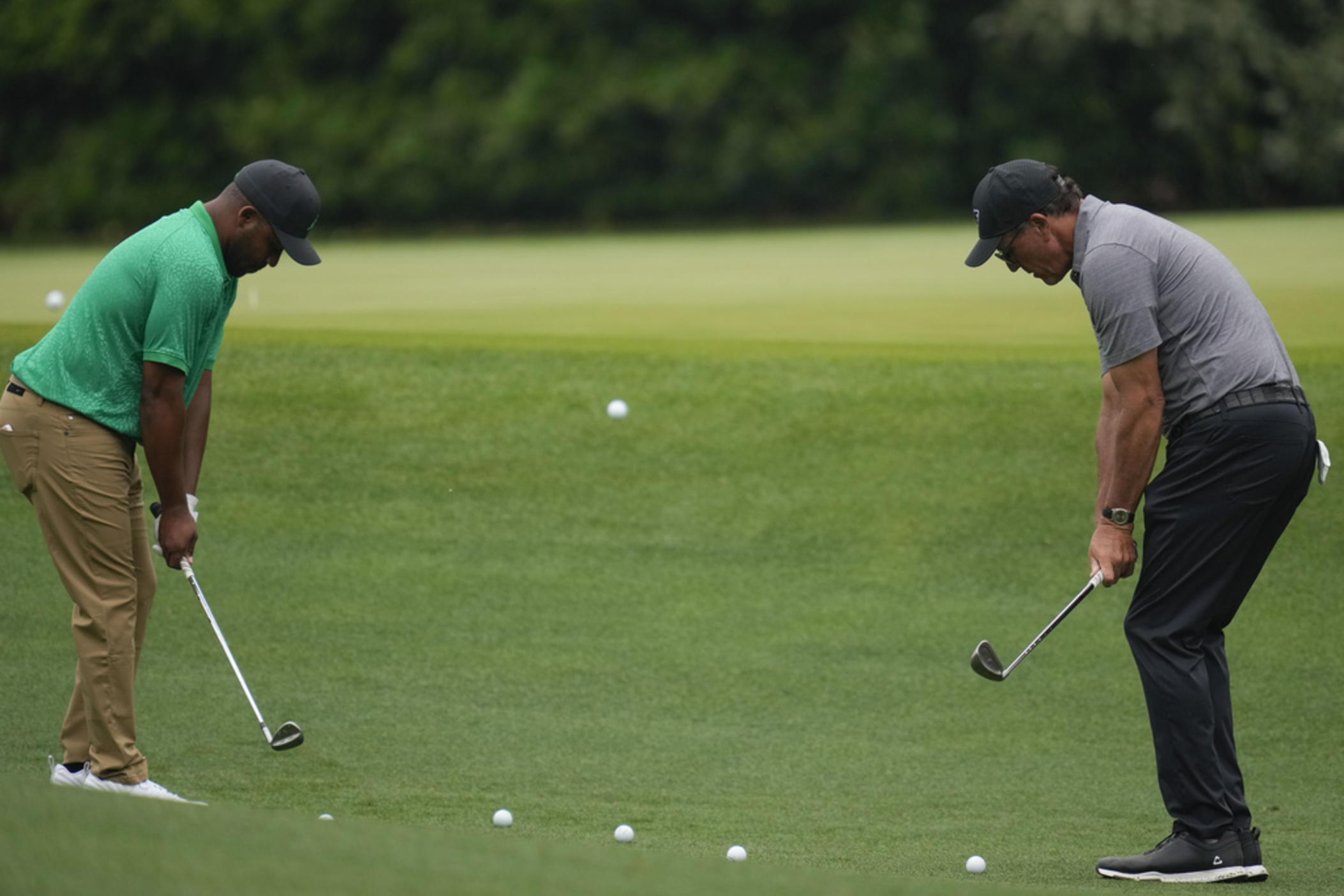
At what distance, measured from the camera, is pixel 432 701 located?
5.29 metres

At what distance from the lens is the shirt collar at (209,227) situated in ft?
12.5

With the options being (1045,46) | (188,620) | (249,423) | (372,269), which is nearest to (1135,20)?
(1045,46)

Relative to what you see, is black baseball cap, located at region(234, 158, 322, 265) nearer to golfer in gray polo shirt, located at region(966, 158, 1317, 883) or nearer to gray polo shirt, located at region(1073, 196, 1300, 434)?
golfer in gray polo shirt, located at region(966, 158, 1317, 883)

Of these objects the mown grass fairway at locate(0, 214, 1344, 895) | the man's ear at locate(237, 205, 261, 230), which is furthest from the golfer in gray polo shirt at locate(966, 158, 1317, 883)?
the man's ear at locate(237, 205, 261, 230)

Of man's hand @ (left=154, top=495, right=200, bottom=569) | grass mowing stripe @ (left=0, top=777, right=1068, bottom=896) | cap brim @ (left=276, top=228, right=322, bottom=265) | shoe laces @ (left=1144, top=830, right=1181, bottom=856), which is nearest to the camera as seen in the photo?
grass mowing stripe @ (left=0, top=777, right=1068, bottom=896)

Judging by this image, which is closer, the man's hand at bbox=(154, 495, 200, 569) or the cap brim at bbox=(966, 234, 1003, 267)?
the cap brim at bbox=(966, 234, 1003, 267)

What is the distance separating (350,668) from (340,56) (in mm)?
23187

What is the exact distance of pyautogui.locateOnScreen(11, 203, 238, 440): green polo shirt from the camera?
3.71 meters

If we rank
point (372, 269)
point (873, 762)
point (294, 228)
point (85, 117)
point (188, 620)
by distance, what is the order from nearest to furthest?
point (294, 228), point (873, 762), point (188, 620), point (372, 269), point (85, 117)

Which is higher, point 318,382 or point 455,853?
point 318,382

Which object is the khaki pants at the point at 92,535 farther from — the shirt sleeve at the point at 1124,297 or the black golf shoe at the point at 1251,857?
the black golf shoe at the point at 1251,857

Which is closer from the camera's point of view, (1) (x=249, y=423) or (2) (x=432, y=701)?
(2) (x=432, y=701)

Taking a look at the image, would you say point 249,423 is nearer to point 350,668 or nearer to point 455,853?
point 350,668

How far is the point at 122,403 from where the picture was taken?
152 inches
